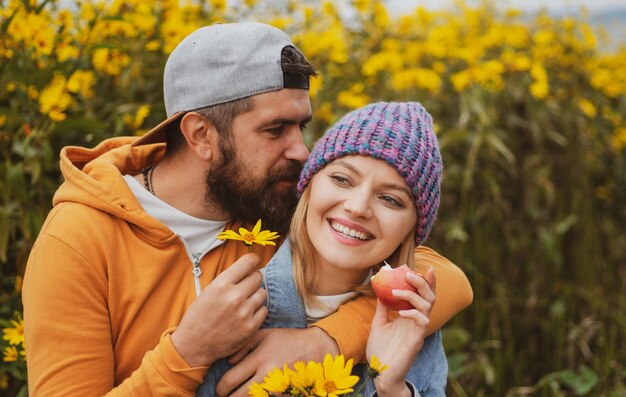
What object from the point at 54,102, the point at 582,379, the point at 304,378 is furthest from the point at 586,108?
the point at 304,378

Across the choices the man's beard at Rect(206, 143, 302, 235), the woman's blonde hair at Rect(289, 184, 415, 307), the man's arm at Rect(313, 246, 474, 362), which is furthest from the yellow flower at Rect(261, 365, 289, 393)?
the man's beard at Rect(206, 143, 302, 235)

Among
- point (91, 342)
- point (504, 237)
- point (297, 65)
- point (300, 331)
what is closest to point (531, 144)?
point (504, 237)

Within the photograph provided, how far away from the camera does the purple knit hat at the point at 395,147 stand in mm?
1467

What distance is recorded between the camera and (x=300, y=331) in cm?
145

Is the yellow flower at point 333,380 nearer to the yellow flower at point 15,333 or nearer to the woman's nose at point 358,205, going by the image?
the woman's nose at point 358,205

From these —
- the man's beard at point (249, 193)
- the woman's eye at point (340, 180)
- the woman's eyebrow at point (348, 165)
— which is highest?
the woman's eyebrow at point (348, 165)

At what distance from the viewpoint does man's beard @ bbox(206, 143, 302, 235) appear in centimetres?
164

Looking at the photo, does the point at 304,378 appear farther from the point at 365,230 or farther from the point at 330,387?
the point at 365,230

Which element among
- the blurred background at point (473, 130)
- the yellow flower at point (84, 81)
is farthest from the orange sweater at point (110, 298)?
the yellow flower at point (84, 81)

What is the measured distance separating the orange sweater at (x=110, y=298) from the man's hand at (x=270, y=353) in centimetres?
3

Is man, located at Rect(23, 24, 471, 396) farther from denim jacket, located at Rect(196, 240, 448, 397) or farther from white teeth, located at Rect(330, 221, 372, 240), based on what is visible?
white teeth, located at Rect(330, 221, 372, 240)

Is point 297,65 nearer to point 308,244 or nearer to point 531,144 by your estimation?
point 308,244

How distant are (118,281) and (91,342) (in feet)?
0.45

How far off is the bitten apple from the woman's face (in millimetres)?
98
